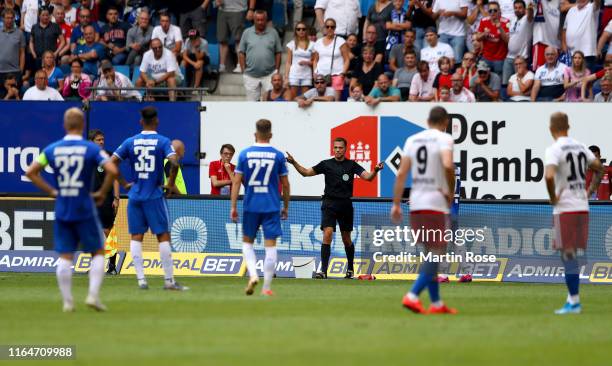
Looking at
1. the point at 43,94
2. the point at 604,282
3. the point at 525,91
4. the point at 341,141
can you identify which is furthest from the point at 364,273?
the point at 43,94

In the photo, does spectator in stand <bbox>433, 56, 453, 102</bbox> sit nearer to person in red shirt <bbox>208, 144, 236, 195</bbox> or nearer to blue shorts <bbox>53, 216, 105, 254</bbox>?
person in red shirt <bbox>208, 144, 236, 195</bbox>

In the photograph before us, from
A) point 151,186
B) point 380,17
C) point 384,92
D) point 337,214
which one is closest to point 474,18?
point 380,17

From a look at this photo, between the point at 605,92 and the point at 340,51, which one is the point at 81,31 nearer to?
the point at 340,51

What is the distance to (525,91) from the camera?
26.1 metres

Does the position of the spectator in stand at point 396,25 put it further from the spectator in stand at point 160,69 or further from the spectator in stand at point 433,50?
the spectator in stand at point 160,69

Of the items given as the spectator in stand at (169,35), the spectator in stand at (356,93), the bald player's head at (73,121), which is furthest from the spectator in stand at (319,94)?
the bald player's head at (73,121)

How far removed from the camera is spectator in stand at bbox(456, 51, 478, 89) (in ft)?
85.7

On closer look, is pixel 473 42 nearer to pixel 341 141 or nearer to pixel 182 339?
pixel 341 141

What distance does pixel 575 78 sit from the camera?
25562 millimetres

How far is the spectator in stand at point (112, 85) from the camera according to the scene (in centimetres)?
2689

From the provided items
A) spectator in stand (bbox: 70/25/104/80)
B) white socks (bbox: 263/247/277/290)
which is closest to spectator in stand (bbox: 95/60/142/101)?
spectator in stand (bbox: 70/25/104/80)

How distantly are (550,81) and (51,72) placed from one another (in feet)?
36.1

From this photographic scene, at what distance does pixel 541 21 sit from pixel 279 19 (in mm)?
6466

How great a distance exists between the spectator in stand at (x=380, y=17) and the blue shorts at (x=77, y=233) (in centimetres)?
1475
